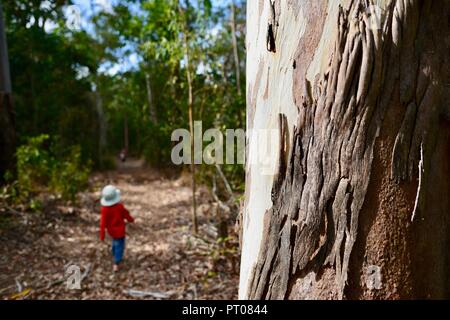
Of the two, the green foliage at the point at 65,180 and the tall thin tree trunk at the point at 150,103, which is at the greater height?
the tall thin tree trunk at the point at 150,103

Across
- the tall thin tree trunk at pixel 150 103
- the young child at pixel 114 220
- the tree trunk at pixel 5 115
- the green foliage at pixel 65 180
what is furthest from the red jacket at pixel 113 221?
the tall thin tree trunk at pixel 150 103

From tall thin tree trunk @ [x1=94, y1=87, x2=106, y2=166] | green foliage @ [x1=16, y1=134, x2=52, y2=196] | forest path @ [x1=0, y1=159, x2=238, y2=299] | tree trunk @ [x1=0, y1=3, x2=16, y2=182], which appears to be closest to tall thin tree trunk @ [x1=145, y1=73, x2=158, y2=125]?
tall thin tree trunk @ [x1=94, y1=87, x2=106, y2=166]

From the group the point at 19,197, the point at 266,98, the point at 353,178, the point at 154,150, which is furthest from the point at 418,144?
the point at 154,150

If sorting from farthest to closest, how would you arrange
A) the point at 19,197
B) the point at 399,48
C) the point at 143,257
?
the point at 19,197 → the point at 143,257 → the point at 399,48

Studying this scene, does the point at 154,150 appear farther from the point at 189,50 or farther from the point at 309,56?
the point at 309,56

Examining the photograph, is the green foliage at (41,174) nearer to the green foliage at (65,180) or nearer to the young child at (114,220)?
the green foliage at (65,180)

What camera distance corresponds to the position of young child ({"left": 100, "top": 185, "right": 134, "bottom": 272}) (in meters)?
4.52

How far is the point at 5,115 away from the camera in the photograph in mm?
6773

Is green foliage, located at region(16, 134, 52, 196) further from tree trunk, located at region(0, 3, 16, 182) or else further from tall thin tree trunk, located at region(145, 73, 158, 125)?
tall thin tree trunk, located at region(145, 73, 158, 125)

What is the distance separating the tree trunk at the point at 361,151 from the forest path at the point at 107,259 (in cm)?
297

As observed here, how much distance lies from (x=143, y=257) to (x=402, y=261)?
4.35 metres

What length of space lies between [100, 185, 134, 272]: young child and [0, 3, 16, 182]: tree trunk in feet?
10.3

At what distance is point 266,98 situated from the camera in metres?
1.15

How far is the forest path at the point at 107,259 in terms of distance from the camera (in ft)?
13.0
